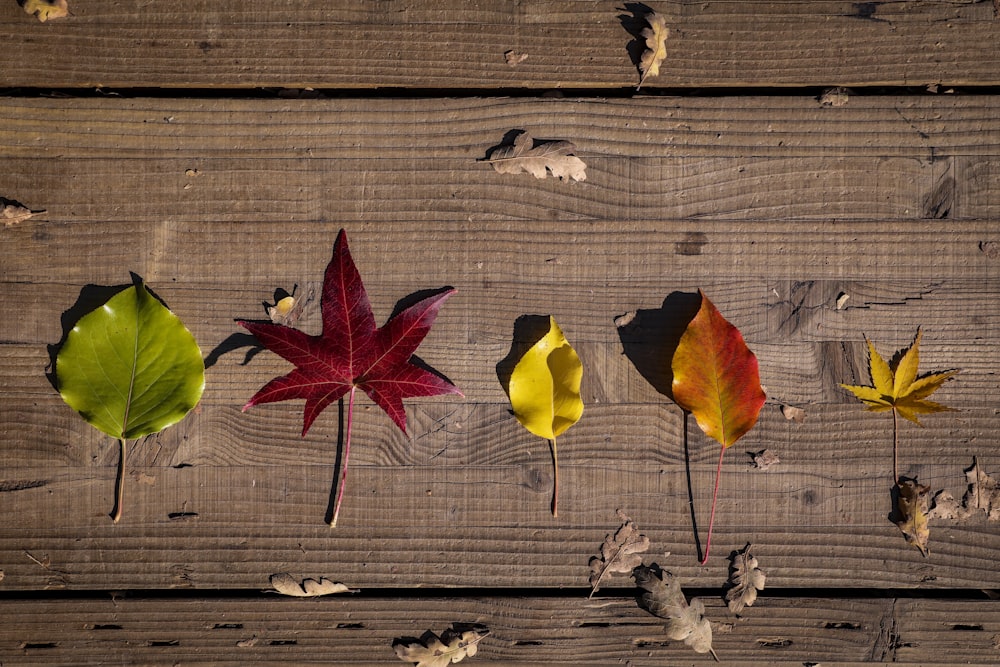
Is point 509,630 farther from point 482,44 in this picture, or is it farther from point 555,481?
point 482,44

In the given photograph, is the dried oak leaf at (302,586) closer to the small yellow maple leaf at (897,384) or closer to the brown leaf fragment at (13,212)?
the brown leaf fragment at (13,212)

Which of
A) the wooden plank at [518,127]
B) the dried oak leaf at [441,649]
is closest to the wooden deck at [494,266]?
the wooden plank at [518,127]

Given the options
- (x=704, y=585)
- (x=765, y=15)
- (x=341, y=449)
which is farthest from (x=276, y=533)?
(x=765, y=15)

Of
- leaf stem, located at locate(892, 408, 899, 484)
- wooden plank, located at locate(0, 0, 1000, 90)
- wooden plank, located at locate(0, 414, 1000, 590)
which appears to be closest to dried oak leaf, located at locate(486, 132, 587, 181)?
wooden plank, located at locate(0, 0, 1000, 90)

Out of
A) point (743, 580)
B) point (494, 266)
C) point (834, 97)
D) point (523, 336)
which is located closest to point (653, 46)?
point (834, 97)

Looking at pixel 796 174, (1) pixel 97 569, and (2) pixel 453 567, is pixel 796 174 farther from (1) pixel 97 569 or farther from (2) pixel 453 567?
(1) pixel 97 569
